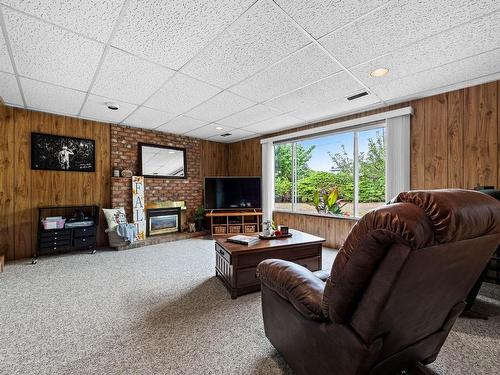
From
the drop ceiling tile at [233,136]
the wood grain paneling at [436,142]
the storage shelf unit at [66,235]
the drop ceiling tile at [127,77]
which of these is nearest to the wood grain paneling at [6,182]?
the storage shelf unit at [66,235]

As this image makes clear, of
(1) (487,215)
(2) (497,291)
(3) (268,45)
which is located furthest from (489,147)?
(3) (268,45)

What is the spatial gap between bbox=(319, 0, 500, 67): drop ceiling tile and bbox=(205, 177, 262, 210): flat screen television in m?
3.73

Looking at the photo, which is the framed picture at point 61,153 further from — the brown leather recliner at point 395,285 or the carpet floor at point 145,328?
the brown leather recliner at point 395,285

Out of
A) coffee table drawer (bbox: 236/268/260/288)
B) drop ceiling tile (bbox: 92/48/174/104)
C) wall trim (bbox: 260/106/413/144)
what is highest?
drop ceiling tile (bbox: 92/48/174/104)

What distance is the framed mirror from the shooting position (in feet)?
16.5

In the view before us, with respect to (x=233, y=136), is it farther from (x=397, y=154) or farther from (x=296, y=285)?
(x=296, y=285)

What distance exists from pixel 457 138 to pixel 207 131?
430 cm

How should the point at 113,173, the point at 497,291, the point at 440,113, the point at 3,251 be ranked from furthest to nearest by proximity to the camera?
the point at 113,173 < the point at 3,251 < the point at 440,113 < the point at 497,291

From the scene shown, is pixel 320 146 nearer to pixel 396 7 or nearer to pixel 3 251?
pixel 396 7

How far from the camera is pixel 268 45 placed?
2.01 meters

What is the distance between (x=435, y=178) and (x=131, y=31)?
3.87 meters

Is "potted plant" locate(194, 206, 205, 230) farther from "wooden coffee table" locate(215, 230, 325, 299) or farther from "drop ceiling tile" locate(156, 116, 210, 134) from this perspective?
"wooden coffee table" locate(215, 230, 325, 299)

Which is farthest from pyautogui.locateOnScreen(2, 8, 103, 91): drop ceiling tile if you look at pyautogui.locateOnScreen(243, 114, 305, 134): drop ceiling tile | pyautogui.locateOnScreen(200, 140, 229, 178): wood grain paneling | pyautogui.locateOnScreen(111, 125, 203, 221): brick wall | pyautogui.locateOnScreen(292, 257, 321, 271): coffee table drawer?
pyautogui.locateOnScreen(200, 140, 229, 178): wood grain paneling

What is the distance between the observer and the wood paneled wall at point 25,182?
3630 mm
